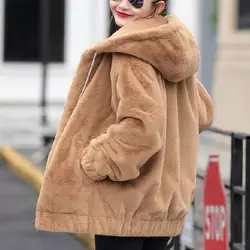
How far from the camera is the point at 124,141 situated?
3.30 meters

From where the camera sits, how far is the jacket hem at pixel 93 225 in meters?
3.36

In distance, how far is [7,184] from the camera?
10914 millimetres

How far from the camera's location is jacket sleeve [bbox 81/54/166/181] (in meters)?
3.29

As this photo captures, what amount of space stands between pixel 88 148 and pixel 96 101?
0.58 ft

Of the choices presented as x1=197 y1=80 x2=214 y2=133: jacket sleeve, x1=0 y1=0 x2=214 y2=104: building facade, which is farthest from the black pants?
x1=0 y1=0 x2=214 y2=104: building facade

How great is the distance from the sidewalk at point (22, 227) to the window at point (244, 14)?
7.01m

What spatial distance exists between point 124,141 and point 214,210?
6.59 feet

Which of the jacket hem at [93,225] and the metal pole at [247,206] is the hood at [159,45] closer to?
the jacket hem at [93,225]

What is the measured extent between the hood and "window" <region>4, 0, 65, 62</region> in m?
18.7

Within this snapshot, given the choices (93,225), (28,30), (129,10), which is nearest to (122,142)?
(93,225)

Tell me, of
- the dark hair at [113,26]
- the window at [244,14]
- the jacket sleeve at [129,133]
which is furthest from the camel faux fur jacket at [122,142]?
the window at [244,14]

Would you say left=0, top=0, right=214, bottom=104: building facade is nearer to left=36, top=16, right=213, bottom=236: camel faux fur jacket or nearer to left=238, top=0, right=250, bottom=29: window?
left=238, top=0, right=250, bottom=29: window

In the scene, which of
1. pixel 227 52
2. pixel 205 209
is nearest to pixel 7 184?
pixel 205 209

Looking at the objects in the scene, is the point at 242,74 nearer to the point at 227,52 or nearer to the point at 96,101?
the point at 227,52
